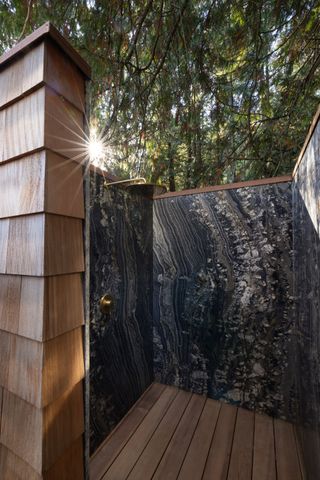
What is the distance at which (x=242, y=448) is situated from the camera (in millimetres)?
1374

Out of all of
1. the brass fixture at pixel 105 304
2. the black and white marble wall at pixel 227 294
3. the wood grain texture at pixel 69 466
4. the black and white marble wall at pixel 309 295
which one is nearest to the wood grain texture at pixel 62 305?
the wood grain texture at pixel 69 466

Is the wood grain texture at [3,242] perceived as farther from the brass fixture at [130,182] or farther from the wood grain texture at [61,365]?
the brass fixture at [130,182]

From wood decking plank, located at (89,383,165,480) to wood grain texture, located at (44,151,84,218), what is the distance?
4.81 ft

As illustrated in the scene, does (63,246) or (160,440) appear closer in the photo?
(63,246)

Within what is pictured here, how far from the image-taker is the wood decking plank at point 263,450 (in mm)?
Result: 1227

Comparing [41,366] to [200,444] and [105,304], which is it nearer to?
[105,304]

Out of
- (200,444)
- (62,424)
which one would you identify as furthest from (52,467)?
(200,444)

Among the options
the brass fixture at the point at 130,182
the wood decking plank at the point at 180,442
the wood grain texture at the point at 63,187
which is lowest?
the wood decking plank at the point at 180,442

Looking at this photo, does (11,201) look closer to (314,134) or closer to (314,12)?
(314,134)

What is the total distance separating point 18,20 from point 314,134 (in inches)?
73.4

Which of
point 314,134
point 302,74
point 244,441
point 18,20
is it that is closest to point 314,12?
point 302,74

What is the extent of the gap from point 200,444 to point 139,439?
0.40m

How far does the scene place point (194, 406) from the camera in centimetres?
173

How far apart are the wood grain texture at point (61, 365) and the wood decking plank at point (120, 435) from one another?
0.91 metres
